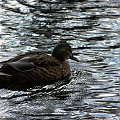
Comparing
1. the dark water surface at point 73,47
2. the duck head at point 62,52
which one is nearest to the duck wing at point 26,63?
the duck head at point 62,52

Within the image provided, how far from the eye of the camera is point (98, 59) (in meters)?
13.5

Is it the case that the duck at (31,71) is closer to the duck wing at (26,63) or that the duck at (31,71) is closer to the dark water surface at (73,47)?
the duck wing at (26,63)

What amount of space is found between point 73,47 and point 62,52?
1.61 metres

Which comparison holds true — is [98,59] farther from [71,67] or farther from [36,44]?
[36,44]

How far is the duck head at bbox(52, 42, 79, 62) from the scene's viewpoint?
13008 mm

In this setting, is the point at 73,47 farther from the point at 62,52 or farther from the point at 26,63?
the point at 26,63

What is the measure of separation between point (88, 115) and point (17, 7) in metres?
9.97

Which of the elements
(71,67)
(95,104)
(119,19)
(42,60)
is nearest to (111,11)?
(119,19)

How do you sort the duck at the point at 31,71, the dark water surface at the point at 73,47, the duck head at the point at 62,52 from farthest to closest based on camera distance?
1. the duck head at the point at 62,52
2. the duck at the point at 31,71
3. the dark water surface at the point at 73,47

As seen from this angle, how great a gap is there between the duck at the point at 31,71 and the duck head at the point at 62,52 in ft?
0.75

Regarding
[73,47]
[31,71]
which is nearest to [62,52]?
[31,71]

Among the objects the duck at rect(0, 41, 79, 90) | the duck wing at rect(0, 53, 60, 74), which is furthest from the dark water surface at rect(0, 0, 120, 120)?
the duck wing at rect(0, 53, 60, 74)

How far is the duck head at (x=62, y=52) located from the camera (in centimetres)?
1301

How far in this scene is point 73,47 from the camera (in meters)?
14.6
